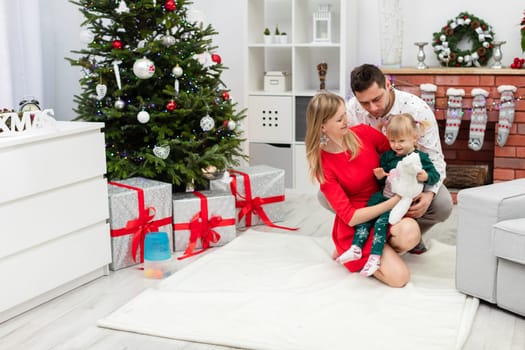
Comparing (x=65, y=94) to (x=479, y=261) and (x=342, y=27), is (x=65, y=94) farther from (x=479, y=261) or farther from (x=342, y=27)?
(x=479, y=261)

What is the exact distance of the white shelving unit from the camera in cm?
471

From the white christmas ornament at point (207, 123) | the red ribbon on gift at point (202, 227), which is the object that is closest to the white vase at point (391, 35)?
the white christmas ornament at point (207, 123)

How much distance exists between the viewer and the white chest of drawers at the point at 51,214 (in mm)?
2602

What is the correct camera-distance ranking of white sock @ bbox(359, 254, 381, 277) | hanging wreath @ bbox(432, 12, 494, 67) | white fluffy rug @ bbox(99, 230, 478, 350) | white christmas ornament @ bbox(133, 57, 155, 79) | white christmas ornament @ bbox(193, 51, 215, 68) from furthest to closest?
hanging wreath @ bbox(432, 12, 494, 67)
white christmas ornament @ bbox(193, 51, 215, 68)
white christmas ornament @ bbox(133, 57, 155, 79)
white sock @ bbox(359, 254, 381, 277)
white fluffy rug @ bbox(99, 230, 478, 350)

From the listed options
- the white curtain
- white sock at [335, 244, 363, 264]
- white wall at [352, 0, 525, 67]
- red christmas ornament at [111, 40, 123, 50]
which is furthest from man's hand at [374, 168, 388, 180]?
the white curtain

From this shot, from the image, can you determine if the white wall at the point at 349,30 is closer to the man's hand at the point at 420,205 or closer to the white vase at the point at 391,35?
the white vase at the point at 391,35

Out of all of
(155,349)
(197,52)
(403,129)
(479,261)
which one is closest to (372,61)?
(197,52)

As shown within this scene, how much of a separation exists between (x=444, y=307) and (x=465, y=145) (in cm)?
227

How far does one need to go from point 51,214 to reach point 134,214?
19.8 inches

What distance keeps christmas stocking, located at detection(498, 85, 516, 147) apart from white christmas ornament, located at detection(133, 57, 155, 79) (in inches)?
84.2

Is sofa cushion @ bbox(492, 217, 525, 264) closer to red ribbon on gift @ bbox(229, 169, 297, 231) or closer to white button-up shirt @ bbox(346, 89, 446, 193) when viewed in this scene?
white button-up shirt @ bbox(346, 89, 446, 193)

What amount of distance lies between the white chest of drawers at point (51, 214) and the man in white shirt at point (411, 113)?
1.16 meters

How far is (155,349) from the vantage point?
239 cm

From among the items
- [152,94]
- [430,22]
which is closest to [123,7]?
[152,94]
